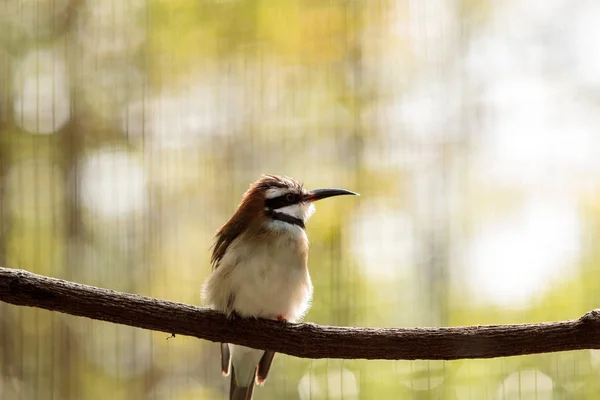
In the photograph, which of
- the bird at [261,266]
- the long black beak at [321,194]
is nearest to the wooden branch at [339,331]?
the bird at [261,266]

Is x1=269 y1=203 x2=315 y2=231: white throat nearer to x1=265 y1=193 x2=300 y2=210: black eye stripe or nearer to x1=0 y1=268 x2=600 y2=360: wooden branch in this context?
x1=265 y1=193 x2=300 y2=210: black eye stripe

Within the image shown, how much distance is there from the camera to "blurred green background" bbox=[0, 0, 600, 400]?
1.93 m

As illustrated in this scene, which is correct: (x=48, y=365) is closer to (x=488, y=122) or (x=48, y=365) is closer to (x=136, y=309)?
(x=136, y=309)

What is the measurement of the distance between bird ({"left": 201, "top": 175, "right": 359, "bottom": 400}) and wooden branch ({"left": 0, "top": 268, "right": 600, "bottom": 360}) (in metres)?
0.15

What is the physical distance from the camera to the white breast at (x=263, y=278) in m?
1.62

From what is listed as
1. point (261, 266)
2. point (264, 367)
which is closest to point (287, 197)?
point (261, 266)

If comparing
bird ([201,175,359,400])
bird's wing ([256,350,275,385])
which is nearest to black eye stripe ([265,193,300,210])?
bird ([201,175,359,400])

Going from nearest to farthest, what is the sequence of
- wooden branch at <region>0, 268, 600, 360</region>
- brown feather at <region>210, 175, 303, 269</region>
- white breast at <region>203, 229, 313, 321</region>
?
wooden branch at <region>0, 268, 600, 360</region>, white breast at <region>203, 229, 313, 321</region>, brown feather at <region>210, 175, 303, 269</region>

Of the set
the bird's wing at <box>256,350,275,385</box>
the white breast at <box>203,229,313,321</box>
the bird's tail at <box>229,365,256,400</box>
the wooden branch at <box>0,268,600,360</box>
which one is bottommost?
the bird's tail at <box>229,365,256,400</box>

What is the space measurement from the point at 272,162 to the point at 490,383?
2.87ft

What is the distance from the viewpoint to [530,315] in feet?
5.96

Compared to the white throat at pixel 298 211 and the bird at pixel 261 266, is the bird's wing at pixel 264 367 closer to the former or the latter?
the bird at pixel 261 266

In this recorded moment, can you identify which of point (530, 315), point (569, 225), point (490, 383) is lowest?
point (490, 383)

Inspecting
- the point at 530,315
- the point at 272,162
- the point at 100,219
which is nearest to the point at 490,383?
the point at 530,315
